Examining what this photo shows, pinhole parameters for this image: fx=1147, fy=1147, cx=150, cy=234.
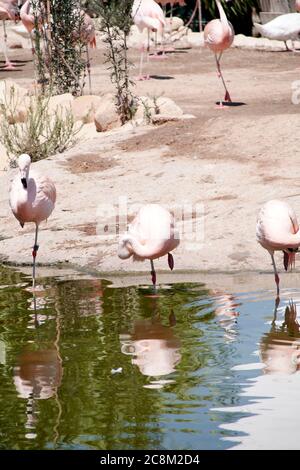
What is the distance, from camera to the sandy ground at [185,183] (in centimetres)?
926

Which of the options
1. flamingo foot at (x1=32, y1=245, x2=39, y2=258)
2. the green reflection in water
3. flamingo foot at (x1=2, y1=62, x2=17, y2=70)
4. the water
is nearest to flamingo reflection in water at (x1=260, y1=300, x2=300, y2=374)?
the water

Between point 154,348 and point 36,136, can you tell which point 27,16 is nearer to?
point 36,136

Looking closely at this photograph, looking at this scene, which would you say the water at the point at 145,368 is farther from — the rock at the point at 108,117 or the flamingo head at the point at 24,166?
the rock at the point at 108,117

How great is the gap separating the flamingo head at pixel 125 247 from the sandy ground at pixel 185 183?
72 cm

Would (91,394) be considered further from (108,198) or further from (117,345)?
(108,198)

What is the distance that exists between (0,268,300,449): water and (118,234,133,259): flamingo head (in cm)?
30

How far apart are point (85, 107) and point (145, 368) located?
915 centimetres

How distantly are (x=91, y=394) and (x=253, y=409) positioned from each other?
0.89 metres

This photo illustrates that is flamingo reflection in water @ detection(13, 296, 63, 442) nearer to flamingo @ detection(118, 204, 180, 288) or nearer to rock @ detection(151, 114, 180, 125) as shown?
flamingo @ detection(118, 204, 180, 288)

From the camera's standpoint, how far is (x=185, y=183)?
11.1 m

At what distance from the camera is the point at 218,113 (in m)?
14.1

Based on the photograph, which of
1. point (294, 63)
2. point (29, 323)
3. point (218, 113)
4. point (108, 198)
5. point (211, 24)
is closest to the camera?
point (29, 323)

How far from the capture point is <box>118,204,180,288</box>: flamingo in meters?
8.08
